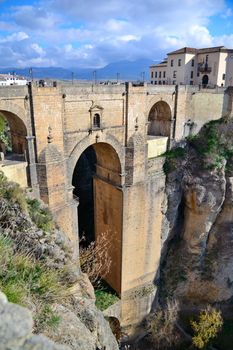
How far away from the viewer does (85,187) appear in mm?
23047

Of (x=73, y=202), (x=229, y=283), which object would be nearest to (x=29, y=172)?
(x=73, y=202)

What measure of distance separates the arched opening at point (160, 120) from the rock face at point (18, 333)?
1651cm

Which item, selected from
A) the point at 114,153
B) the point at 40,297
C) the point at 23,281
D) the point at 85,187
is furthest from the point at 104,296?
the point at 23,281

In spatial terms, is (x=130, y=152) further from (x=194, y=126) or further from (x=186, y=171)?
(x=194, y=126)

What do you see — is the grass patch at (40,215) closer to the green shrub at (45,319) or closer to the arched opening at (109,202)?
the green shrub at (45,319)

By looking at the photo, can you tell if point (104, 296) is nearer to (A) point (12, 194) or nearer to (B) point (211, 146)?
(A) point (12, 194)

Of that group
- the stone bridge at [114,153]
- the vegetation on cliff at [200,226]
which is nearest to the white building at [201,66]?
the stone bridge at [114,153]

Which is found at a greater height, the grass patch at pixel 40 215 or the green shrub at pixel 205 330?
the grass patch at pixel 40 215

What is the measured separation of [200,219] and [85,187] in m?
9.41

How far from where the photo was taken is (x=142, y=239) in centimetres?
1727

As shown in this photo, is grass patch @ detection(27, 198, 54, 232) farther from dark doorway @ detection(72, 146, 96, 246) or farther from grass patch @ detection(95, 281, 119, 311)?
dark doorway @ detection(72, 146, 96, 246)

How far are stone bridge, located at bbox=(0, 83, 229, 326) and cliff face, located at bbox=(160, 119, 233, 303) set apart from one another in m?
1.02

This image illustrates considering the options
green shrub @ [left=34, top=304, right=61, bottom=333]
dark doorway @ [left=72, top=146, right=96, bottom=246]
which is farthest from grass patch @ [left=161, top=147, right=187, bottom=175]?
green shrub @ [left=34, top=304, right=61, bottom=333]

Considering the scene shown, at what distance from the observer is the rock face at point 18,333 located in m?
2.58
